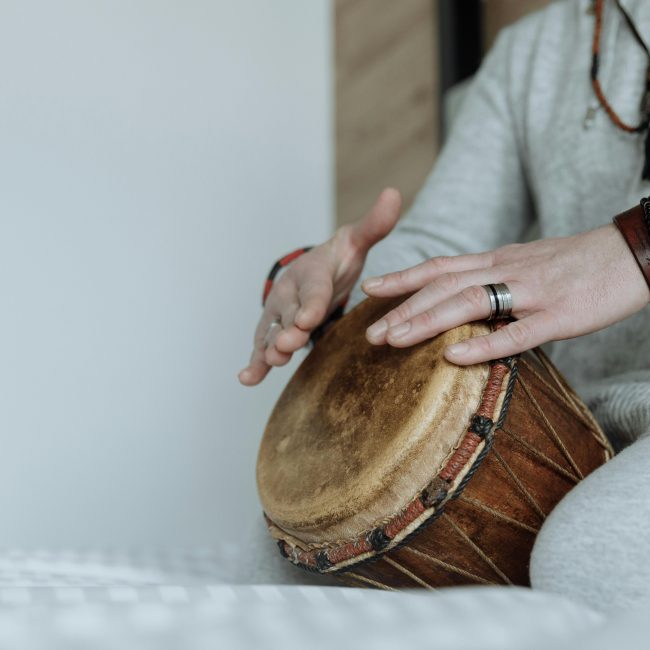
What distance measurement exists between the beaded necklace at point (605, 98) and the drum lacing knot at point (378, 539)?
561 mm

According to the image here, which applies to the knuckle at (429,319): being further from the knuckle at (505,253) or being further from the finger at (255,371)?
the finger at (255,371)

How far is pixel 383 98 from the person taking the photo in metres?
2.37

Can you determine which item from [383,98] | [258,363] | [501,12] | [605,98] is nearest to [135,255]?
[383,98]

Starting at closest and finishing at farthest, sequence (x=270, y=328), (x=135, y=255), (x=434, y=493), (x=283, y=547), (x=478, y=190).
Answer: (x=434, y=493), (x=283, y=547), (x=270, y=328), (x=478, y=190), (x=135, y=255)

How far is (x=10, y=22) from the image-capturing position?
197 cm

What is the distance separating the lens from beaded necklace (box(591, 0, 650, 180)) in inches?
39.0

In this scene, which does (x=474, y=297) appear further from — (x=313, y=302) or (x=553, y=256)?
(x=313, y=302)

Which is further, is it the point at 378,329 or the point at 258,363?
the point at 258,363

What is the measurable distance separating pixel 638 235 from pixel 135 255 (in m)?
1.59

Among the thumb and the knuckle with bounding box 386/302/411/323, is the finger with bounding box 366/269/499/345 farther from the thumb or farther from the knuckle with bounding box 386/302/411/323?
the thumb

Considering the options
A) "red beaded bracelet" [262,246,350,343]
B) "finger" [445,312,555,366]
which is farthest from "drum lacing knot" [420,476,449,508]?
"red beaded bracelet" [262,246,350,343]

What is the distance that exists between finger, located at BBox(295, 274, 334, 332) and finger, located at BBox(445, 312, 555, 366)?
0.76 feet

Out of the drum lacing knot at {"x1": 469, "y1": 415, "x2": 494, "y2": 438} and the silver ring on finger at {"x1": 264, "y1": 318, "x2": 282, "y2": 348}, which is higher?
the silver ring on finger at {"x1": 264, "y1": 318, "x2": 282, "y2": 348}

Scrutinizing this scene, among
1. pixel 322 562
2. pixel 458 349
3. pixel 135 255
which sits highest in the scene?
pixel 135 255
